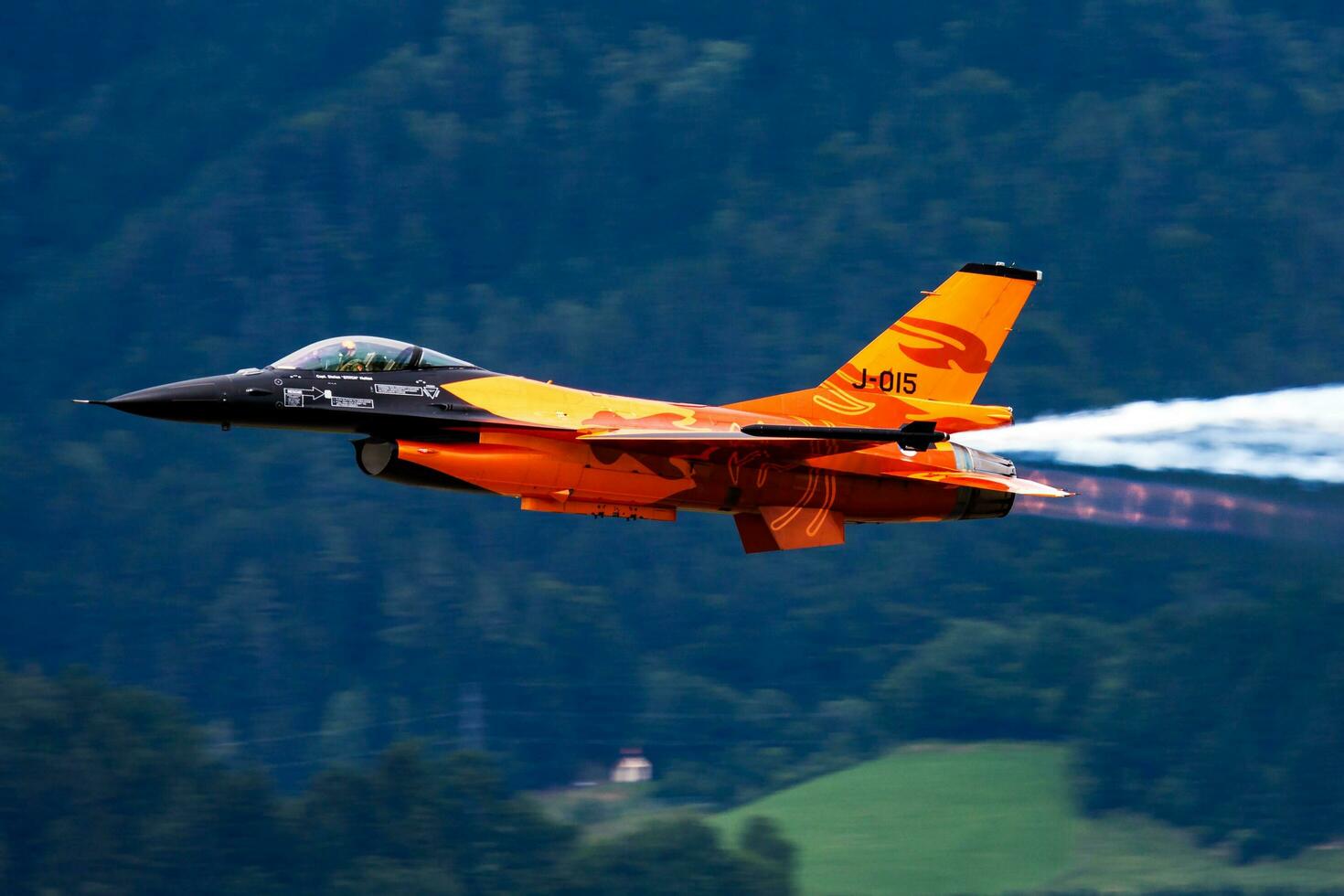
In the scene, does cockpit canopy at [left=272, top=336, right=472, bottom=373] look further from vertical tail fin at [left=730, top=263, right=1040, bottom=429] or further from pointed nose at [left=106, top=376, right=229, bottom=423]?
vertical tail fin at [left=730, top=263, right=1040, bottom=429]

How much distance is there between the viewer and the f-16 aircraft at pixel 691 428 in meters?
27.8

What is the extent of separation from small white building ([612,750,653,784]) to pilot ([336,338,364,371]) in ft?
222

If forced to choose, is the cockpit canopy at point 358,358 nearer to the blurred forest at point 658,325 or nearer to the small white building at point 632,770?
the blurred forest at point 658,325

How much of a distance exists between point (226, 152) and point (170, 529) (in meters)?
28.4

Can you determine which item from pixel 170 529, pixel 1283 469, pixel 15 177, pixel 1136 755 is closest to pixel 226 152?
pixel 15 177

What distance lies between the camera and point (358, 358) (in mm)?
28125

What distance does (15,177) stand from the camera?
13512 centimetres

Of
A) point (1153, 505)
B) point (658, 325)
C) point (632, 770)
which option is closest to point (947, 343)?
point (1153, 505)

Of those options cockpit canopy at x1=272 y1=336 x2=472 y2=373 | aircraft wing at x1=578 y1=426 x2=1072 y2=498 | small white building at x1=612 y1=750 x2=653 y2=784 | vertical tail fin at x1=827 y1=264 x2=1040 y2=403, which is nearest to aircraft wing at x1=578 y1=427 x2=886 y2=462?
aircraft wing at x1=578 y1=426 x2=1072 y2=498

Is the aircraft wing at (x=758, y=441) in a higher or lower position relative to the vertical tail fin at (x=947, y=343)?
lower

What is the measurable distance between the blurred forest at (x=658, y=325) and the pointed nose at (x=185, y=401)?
64.9 meters

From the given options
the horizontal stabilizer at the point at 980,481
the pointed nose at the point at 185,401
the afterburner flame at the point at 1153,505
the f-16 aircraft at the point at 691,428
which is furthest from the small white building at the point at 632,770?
the pointed nose at the point at 185,401

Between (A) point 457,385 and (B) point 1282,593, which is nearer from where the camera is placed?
(A) point 457,385

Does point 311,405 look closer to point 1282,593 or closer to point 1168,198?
point 1282,593
